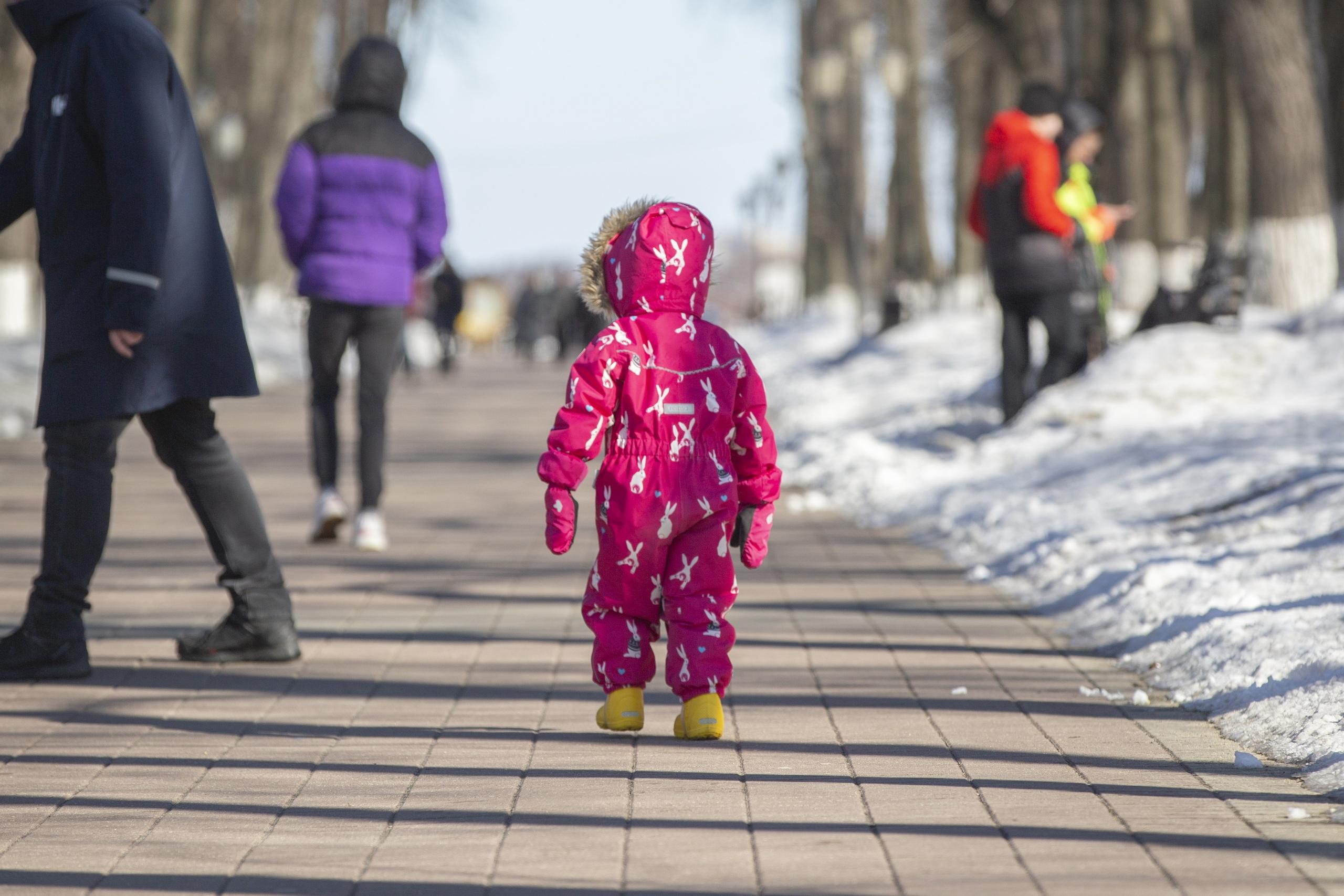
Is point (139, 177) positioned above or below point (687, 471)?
above

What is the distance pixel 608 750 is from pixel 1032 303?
23.2 ft

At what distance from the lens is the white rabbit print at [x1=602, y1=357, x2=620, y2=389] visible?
15.7ft

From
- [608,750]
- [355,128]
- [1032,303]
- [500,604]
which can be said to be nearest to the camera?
[608,750]

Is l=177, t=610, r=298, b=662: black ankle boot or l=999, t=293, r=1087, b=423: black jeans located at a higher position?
l=999, t=293, r=1087, b=423: black jeans

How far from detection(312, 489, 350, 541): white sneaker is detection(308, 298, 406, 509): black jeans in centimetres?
18

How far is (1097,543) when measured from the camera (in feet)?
25.4

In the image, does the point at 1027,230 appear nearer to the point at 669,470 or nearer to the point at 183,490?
the point at 183,490

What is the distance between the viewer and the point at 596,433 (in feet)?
15.7

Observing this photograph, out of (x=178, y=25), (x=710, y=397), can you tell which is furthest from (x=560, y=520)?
(x=178, y=25)

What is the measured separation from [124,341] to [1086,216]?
25.7 feet

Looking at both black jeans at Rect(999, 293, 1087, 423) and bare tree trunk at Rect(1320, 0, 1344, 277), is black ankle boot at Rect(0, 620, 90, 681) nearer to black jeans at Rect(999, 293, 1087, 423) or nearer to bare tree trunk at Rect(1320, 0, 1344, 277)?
black jeans at Rect(999, 293, 1087, 423)

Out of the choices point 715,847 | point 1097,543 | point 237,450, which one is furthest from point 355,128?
point 237,450

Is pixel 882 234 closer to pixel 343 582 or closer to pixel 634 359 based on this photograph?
pixel 343 582

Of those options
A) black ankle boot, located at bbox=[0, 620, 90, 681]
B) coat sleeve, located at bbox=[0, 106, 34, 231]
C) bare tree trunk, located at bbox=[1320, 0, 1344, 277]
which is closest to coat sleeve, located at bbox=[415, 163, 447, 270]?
coat sleeve, located at bbox=[0, 106, 34, 231]
